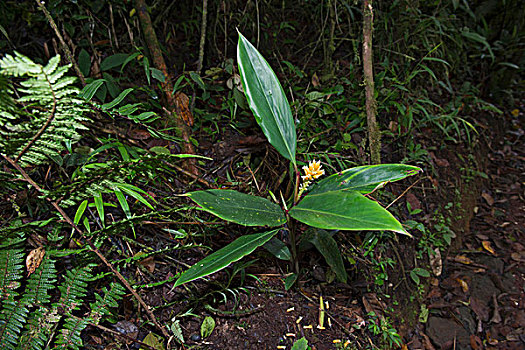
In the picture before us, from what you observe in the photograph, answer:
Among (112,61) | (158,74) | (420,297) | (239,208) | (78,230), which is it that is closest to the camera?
(78,230)

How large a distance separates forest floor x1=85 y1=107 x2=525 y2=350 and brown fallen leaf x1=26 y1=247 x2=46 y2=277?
9.2 inches

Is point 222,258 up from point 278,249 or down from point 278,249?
up

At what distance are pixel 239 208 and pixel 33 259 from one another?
1.88ft

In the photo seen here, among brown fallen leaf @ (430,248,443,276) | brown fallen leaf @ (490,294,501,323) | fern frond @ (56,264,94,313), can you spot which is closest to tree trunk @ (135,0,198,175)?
fern frond @ (56,264,94,313)

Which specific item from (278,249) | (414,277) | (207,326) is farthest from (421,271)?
(207,326)

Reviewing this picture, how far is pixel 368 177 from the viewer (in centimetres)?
101

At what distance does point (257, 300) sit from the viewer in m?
1.19

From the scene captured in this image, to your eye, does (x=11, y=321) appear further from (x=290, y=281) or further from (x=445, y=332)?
(x=445, y=332)

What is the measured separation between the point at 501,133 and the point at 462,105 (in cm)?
56

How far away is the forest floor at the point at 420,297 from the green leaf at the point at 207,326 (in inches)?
0.6

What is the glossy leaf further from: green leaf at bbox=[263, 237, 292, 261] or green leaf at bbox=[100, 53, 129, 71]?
green leaf at bbox=[100, 53, 129, 71]

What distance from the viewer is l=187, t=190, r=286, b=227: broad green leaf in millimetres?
894

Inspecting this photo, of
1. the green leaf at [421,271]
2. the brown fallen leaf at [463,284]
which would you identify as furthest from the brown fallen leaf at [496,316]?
the green leaf at [421,271]

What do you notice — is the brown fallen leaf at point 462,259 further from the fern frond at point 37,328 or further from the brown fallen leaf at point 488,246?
the fern frond at point 37,328
